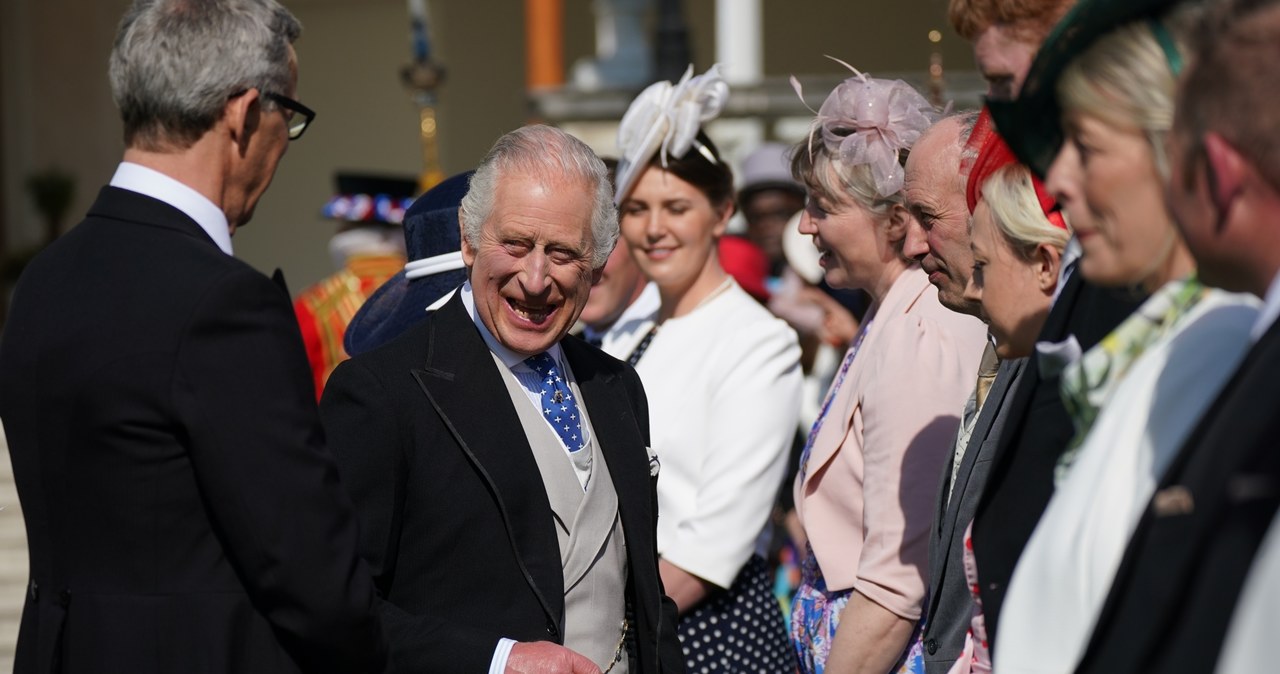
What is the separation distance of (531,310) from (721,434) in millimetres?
977

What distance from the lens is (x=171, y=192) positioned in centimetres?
231

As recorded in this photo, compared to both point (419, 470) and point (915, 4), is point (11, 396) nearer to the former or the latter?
point (419, 470)

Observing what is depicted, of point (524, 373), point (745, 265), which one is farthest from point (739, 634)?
point (745, 265)

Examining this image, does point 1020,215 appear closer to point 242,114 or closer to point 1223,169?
point 1223,169

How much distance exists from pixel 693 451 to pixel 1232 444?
2325 millimetres

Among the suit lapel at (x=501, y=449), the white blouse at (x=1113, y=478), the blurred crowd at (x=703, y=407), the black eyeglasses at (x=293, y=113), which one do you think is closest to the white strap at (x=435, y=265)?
the blurred crowd at (x=703, y=407)

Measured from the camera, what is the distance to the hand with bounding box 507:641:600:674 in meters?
2.61

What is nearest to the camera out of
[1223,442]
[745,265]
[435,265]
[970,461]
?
[1223,442]

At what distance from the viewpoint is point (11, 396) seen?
2.30 metres

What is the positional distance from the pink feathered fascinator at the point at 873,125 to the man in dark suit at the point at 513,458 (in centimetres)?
61

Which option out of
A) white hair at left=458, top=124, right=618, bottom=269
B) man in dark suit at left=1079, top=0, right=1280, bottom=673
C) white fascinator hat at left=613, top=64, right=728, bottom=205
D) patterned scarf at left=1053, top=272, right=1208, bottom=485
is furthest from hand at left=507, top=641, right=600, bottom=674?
white fascinator hat at left=613, top=64, right=728, bottom=205

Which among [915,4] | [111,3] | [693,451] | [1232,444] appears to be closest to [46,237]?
[111,3]

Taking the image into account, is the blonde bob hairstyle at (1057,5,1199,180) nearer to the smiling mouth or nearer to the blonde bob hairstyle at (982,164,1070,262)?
the blonde bob hairstyle at (982,164,1070,262)

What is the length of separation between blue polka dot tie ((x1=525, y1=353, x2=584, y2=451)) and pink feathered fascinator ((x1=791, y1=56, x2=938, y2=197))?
33.1 inches
